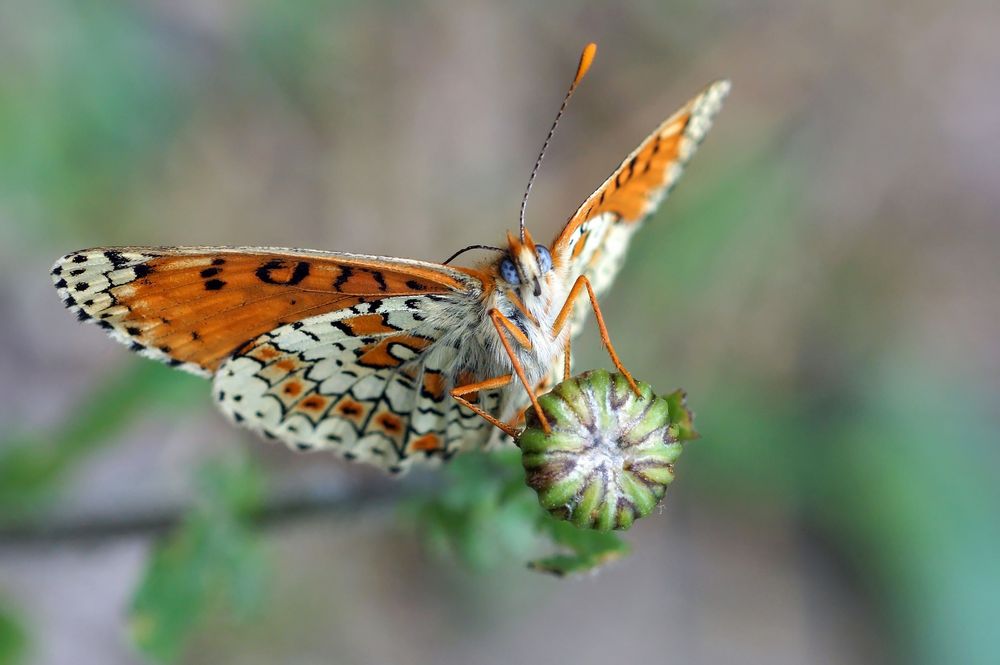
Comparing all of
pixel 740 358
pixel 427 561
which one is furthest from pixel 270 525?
pixel 740 358

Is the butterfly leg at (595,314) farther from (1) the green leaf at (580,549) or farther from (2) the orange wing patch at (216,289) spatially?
(1) the green leaf at (580,549)

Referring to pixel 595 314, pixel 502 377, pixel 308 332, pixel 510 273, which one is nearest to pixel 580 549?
pixel 502 377

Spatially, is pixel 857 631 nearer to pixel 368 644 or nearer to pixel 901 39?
pixel 368 644

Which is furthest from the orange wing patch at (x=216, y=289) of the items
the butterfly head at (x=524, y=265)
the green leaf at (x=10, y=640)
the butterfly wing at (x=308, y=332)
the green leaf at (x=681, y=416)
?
the green leaf at (x=10, y=640)

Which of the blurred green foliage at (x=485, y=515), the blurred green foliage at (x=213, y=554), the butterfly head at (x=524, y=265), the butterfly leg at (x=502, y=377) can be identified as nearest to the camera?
the butterfly leg at (x=502, y=377)

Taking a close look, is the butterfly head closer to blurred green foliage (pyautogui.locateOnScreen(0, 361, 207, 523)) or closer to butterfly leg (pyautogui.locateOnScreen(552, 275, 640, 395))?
butterfly leg (pyautogui.locateOnScreen(552, 275, 640, 395))
